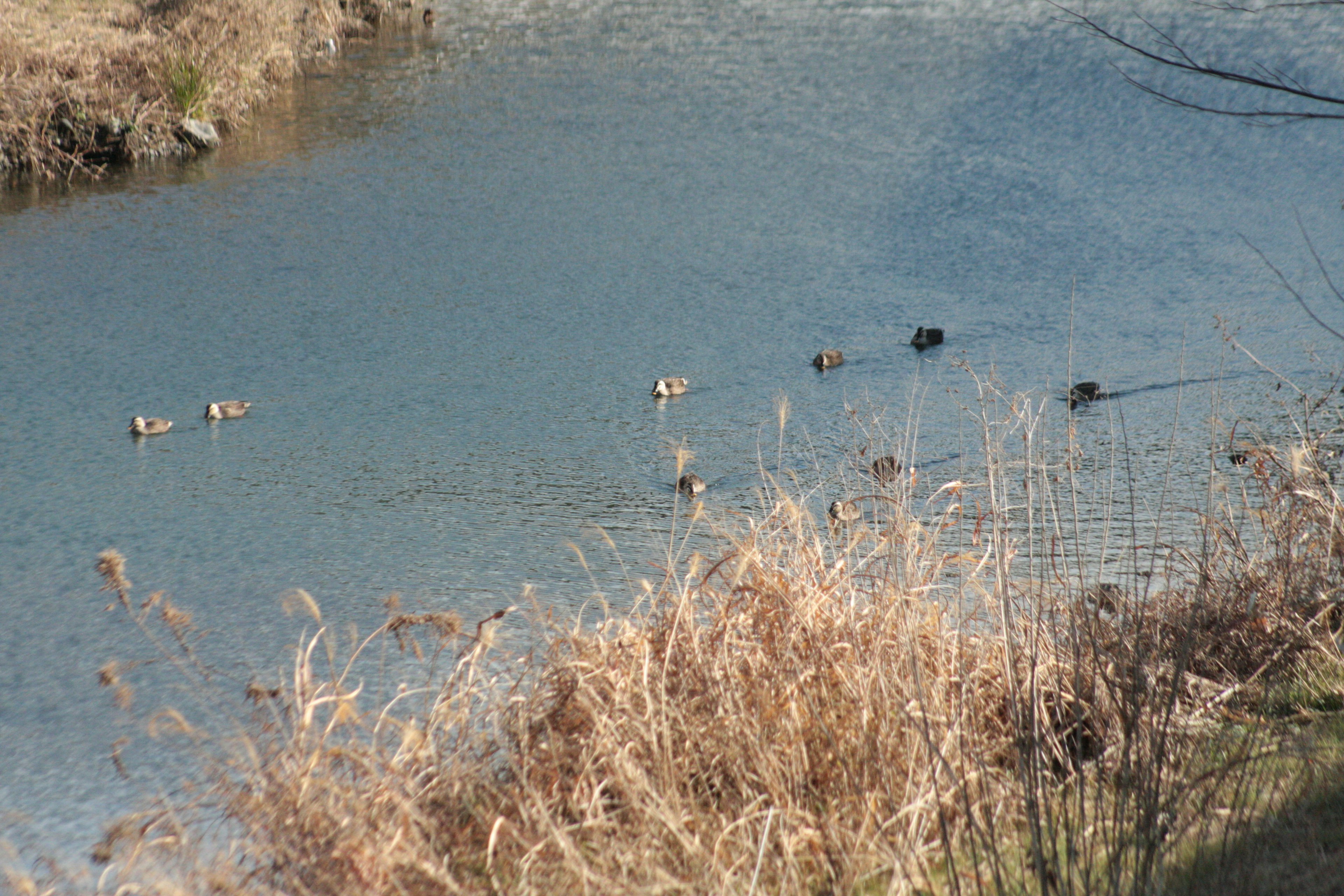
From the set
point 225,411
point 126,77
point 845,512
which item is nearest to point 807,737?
point 845,512

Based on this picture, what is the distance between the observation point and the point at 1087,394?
4.83 m

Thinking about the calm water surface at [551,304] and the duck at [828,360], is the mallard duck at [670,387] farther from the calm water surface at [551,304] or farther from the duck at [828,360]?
the duck at [828,360]

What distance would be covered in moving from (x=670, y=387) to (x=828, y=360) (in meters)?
0.80

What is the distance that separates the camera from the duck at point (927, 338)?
5.47 m

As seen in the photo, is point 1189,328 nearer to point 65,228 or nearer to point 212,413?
point 212,413

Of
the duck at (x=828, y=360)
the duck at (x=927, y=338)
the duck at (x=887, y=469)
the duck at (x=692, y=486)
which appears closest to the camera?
the duck at (x=887, y=469)

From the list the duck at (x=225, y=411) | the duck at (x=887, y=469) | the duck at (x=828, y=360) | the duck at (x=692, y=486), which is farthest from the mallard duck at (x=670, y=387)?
the duck at (x=225, y=411)

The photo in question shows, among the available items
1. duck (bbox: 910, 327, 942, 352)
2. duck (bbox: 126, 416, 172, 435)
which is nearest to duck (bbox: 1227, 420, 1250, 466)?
duck (bbox: 910, 327, 942, 352)

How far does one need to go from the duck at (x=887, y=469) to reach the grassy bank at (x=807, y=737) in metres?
0.07

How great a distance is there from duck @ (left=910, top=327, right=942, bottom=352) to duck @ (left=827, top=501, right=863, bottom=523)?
6.24 feet

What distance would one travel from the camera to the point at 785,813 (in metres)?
2.16

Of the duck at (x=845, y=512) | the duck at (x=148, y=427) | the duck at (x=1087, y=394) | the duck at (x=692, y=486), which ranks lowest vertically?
the duck at (x=148, y=427)

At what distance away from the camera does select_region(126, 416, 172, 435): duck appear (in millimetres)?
4648

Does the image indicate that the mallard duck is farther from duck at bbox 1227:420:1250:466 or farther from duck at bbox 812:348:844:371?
duck at bbox 1227:420:1250:466
